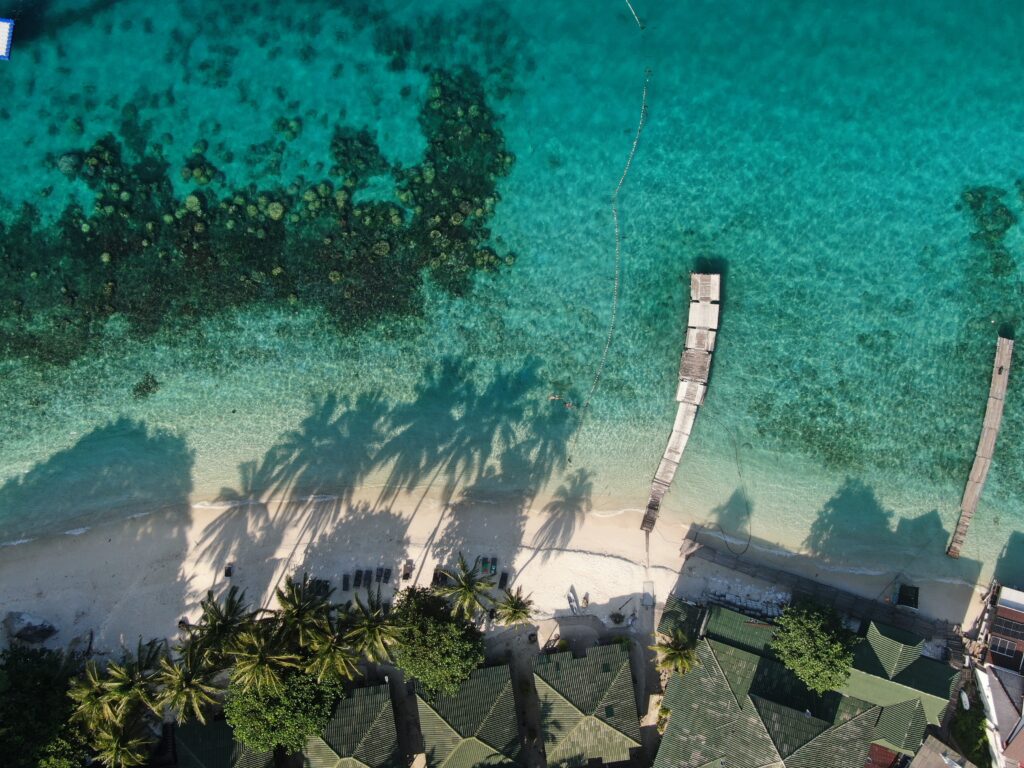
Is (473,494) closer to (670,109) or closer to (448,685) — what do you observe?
(448,685)

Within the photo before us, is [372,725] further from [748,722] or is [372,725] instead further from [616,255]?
[616,255]

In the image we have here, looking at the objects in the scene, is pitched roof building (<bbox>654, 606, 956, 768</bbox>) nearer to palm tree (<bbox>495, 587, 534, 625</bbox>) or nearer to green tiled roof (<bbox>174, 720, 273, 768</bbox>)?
palm tree (<bbox>495, 587, 534, 625</bbox>)

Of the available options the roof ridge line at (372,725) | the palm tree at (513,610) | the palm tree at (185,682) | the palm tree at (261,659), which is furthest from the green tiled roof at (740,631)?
the palm tree at (185,682)

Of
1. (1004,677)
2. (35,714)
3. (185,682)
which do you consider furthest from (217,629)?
(1004,677)

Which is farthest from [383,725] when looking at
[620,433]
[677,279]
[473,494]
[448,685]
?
[677,279]

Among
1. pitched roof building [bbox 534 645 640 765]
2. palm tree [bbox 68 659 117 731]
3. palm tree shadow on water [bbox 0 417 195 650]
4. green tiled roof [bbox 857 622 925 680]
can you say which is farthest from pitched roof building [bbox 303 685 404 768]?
green tiled roof [bbox 857 622 925 680]

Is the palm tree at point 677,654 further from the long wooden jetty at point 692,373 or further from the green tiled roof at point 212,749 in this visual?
the green tiled roof at point 212,749
